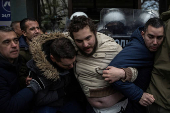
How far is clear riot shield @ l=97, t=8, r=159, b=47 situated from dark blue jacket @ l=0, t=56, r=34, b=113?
2044mm

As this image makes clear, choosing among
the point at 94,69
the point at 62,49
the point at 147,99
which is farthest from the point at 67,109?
the point at 147,99

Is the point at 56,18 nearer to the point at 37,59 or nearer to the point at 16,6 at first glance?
the point at 16,6

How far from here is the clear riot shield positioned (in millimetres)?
3191

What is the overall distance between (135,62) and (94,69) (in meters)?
0.46

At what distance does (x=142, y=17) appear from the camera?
128 inches

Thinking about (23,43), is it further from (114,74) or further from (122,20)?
(122,20)

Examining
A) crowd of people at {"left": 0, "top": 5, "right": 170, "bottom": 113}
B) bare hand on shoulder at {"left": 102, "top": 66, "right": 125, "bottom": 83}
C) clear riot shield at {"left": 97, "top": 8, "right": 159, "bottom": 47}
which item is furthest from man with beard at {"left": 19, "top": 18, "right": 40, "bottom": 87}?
bare hand on shoulder at {"left": 102, "top": 66, "right": 125, "bottom": 83}

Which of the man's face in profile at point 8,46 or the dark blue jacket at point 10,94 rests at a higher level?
the man's face in profile at point 8,46

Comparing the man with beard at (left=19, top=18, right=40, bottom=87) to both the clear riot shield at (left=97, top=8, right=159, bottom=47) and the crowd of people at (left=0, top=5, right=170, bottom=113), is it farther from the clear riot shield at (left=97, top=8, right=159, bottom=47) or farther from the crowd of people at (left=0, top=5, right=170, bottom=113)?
the clear riot shield at (left=97, top=8, right=159, bottom=47)

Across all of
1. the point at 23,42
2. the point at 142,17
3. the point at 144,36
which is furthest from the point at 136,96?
the point at 142,17

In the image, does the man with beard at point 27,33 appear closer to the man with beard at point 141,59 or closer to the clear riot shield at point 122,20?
the clear riot shield at point 122,20

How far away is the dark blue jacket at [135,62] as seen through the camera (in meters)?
1.55

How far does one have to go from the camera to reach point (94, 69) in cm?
174

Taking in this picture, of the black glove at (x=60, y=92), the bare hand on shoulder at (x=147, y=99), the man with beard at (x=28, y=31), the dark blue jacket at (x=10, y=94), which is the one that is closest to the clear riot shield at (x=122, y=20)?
the man with beard at (x=28, y=31)
